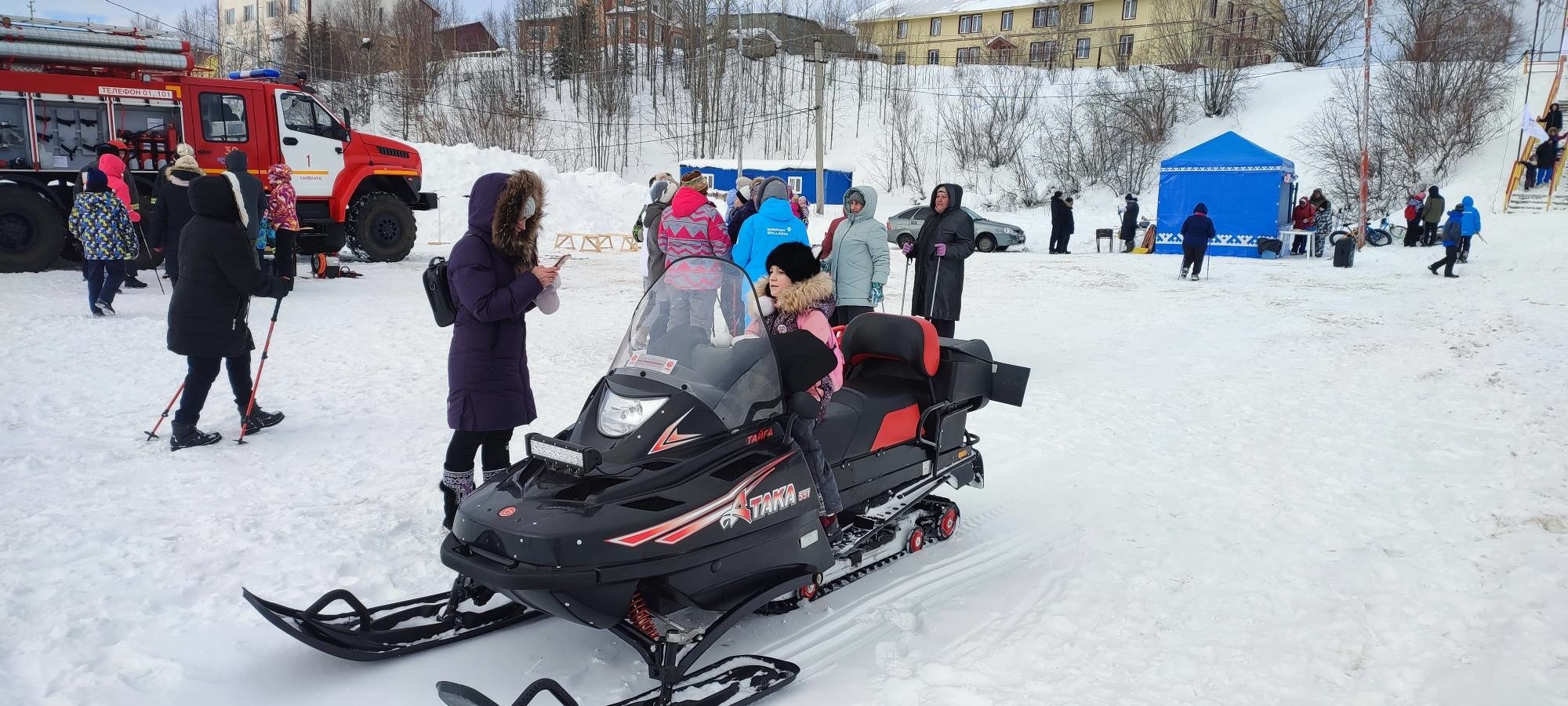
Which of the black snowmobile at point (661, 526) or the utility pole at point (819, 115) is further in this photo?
the utility pole at point (819, 115)

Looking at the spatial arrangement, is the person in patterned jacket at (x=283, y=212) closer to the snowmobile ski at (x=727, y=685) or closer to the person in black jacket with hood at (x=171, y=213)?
the person in black jacket with hood at (x=171, y=213)

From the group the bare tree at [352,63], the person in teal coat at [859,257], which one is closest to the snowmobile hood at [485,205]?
the person in teal coat at [859,257]

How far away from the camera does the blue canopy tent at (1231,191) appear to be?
760 inches

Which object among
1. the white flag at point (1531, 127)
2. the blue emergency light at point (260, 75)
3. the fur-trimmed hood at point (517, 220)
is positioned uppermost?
the white flag at point (1531, 127)

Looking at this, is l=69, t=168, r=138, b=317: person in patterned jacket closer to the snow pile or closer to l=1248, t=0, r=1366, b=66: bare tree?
the snow pile

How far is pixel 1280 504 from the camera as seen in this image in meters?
4.70

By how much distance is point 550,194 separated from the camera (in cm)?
2339

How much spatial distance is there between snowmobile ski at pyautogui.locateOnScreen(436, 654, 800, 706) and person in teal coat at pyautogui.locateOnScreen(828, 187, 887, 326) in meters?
3.92

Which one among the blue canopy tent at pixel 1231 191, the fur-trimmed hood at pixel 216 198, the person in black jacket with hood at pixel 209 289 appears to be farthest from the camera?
the blue canopy tent at pixel 1231 191

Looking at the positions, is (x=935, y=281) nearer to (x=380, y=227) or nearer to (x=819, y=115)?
(x=380, y=227)

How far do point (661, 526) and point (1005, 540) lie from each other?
214 cm

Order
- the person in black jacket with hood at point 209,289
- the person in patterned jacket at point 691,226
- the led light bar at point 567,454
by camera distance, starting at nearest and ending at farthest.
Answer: the led light bar at point 567,454 → the person in black jacket with hood at point 209,289 → the person in patterned jacket at point 691,226

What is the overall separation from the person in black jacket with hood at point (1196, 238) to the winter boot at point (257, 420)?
46.0 ft

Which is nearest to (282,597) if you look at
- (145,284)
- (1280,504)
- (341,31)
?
(1280,504)
